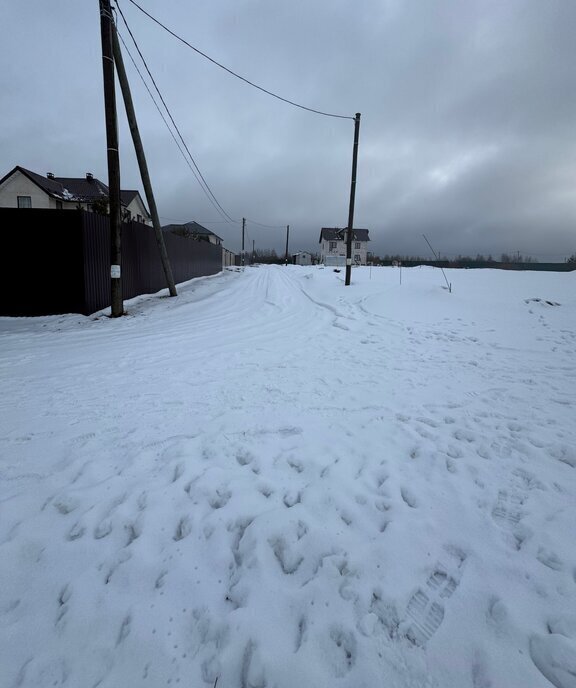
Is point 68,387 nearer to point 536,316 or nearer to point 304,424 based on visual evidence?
point 304,424

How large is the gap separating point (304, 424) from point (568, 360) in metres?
4.69

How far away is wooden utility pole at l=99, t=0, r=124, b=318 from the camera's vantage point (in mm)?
7469

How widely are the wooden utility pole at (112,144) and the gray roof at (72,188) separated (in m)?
22.9

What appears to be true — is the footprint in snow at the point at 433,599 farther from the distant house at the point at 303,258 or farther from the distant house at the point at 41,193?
the distant house at the point at 303,258

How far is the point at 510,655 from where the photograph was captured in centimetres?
142

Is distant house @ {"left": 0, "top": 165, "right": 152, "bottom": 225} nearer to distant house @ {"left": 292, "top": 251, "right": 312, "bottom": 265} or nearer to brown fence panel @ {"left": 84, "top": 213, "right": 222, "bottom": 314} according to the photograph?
brown fence panel @ {"left": 84, "top": 213, "right": 222, "bottom": 314}

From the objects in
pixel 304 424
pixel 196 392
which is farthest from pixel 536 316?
pixel 196 392

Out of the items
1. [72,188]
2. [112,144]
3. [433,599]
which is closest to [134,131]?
[112,144]

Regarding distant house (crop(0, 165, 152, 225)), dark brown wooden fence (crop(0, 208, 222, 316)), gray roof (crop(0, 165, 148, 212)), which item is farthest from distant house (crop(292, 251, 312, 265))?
dark brown wooden fence (crop(0, 208, 222, 316))

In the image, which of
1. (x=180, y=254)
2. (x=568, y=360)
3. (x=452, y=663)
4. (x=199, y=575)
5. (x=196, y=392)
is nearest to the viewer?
(x=452, y=663)

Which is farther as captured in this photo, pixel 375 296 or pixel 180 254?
pixel 180 254

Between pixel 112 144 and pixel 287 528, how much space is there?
360 inches

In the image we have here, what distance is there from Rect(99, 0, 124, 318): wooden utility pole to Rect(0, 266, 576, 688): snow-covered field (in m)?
4.16

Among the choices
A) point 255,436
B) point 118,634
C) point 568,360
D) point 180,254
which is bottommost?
point 118,634
